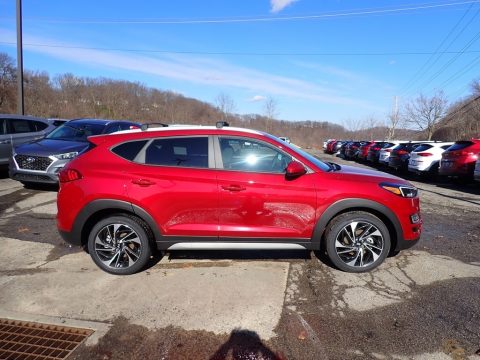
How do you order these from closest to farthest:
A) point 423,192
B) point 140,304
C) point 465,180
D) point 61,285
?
1. point 140,304
2. point 61,285
3. point 423,192
4. point 465,180

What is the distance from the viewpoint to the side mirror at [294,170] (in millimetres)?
4223

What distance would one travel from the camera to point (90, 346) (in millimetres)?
3088

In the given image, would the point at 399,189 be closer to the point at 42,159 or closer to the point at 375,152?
the point at 42,159

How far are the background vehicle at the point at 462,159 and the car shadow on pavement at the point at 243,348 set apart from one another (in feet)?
38.4

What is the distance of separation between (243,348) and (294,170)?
1.97 m

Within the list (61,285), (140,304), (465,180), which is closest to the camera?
(140,304)

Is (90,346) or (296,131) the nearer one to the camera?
(90,346)

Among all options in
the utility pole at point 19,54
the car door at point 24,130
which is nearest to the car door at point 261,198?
the car door at point 24,130

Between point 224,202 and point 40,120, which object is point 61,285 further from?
point 40,120

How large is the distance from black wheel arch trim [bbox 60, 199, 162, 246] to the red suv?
0.01 meters

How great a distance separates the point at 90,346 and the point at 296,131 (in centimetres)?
9020

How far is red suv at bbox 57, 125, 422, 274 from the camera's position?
4293 mm

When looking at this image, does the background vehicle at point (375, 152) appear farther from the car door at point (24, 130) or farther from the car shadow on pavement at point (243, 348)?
the car shadow on pavement at point (243, 348)

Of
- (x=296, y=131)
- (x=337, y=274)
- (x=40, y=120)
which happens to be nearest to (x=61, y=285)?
(x=337, y=274)
